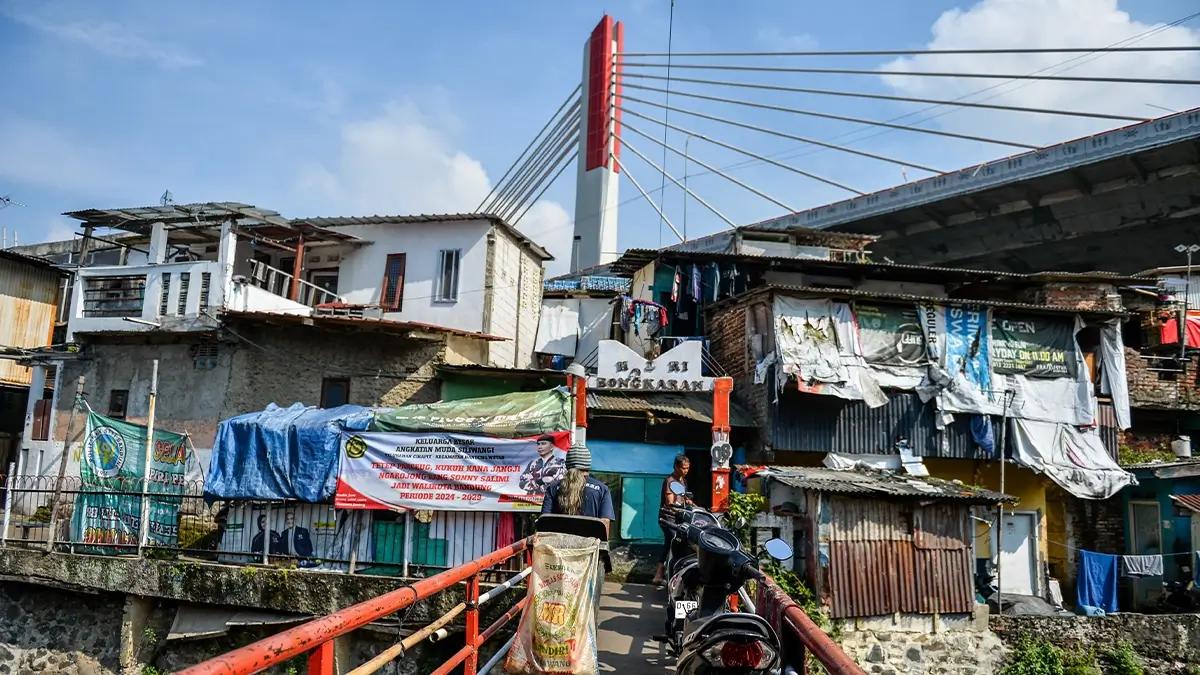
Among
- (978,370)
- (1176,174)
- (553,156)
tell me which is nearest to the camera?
(978,370)

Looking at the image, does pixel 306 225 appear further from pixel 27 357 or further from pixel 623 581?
pixel 623 581

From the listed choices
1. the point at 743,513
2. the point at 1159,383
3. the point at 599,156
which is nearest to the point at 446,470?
Result: the point at 743,513

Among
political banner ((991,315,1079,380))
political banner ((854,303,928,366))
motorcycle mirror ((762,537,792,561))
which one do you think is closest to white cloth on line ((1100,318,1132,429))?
political banner ((991,315,1079,380))

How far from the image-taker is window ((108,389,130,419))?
19.2 metres

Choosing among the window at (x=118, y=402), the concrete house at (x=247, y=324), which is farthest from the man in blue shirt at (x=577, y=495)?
the window at (x=118, y=402)

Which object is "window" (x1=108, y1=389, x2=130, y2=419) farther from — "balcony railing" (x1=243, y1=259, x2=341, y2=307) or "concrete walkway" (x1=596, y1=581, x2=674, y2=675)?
"concrete walkway" (x1=596, y1=581, x2=674, y2=675)

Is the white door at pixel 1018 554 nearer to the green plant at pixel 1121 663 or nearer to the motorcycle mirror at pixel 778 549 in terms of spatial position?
the green plant at pixel 1121 663

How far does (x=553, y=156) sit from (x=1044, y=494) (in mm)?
24880

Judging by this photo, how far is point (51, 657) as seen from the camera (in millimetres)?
13547

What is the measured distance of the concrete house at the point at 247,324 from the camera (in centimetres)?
1845

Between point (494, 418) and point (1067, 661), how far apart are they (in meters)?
10.6

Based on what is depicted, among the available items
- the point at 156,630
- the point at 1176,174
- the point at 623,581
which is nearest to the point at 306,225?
the point at 156,630

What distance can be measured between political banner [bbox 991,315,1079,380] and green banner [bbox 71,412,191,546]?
16.2 meters

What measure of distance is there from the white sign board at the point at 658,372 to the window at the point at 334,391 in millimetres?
5578
